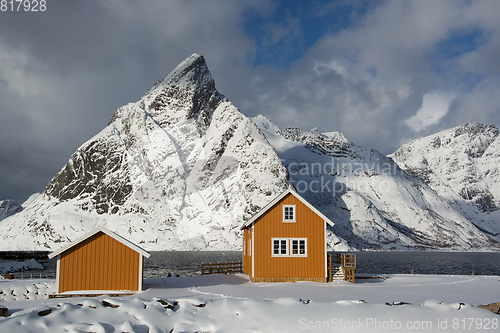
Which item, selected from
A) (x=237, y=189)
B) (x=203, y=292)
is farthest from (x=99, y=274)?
(x=237, y=189)

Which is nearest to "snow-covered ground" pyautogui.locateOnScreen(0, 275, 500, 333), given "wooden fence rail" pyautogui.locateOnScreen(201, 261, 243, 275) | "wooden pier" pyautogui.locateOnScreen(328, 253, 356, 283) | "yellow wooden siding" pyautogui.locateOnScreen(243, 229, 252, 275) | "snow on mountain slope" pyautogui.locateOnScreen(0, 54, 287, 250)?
"wooden pier" pyautogui.locateOnScreen(328, 253, 356, 283)

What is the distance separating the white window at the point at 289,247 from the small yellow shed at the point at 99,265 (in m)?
12.2

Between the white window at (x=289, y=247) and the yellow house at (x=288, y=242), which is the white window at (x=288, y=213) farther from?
the white window at (x=289, y=247)

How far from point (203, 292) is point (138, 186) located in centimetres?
17511

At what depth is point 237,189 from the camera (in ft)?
576

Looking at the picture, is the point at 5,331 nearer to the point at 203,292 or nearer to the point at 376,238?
the point at 203,292

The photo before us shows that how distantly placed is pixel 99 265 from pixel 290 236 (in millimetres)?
15920

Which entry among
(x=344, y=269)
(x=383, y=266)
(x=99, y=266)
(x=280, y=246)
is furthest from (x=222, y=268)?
(x=383, y=266)

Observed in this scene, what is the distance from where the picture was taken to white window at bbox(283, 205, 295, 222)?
117 ft

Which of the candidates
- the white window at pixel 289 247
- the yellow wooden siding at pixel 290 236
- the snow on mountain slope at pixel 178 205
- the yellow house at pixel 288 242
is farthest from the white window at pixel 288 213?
the snow on mountain slope at pixel 178 205

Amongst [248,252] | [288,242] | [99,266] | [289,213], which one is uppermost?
[289,213]

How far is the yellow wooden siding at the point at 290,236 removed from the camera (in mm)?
34906

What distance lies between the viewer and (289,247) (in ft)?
116

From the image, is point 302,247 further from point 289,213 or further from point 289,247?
point 289,213
